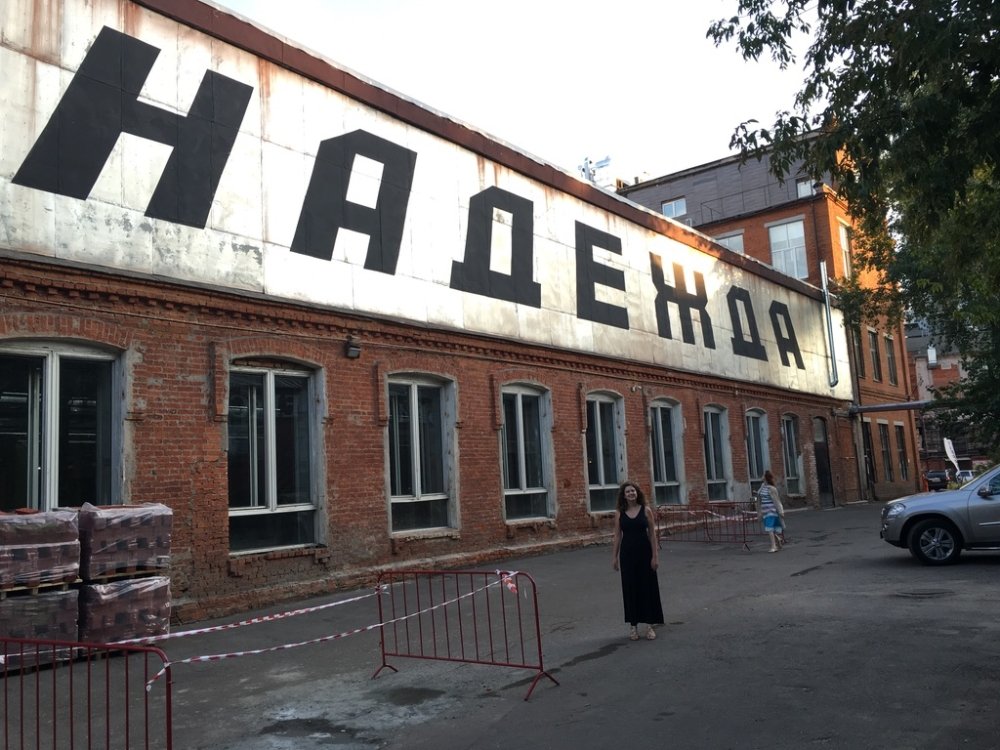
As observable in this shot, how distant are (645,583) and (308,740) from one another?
159 inches

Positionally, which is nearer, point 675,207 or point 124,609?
point 124,609

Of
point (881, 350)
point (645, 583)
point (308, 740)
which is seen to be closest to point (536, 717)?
point (308, 740)

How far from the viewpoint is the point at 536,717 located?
6.11 meters

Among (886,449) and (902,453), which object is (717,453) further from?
(902,453)

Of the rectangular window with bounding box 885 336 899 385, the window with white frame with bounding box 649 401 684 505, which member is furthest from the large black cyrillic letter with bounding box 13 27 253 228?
the rectangular window with bounding box 885 336 899 385

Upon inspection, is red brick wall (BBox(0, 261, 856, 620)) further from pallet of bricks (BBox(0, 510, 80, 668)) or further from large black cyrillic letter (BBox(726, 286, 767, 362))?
large black cyrillic letter (BBox(726, 286, 767, 362))

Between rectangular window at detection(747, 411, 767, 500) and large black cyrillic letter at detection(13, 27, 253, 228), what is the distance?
718 inches

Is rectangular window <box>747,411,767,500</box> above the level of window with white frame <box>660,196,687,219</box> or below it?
below

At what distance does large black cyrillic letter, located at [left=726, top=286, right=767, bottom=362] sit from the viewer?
83.6ft

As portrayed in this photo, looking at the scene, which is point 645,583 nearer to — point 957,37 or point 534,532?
point 957,37

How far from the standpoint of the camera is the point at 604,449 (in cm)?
1922

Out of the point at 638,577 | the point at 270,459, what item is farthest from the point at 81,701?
the point at 638,577

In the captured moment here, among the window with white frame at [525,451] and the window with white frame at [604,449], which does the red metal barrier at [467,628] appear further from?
the window with white frame at [604,449]

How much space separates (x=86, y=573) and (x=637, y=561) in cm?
556
